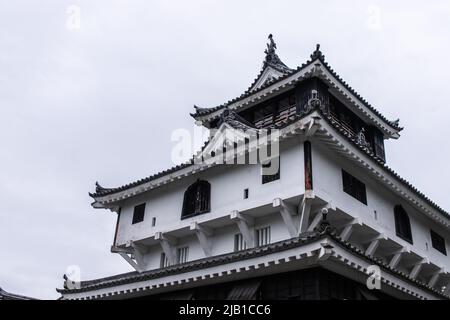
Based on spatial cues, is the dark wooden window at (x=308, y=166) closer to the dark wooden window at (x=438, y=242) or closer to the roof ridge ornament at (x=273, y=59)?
the roof ridge ornament at (x=273, y=59)

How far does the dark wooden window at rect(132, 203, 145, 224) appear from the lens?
2628cm

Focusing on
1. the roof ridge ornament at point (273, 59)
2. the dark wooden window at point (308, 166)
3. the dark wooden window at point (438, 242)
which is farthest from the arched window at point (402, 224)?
the roof ridge ornament at point (273, 59)

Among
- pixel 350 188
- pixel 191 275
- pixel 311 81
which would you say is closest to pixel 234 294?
pixel 191 275

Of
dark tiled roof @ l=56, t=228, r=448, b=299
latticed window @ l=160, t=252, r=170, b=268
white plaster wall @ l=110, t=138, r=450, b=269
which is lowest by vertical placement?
dark tiled roof @ l=56, t=228, r=448, b=299

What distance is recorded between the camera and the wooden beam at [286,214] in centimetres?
2019

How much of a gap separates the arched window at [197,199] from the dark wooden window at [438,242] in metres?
14.1

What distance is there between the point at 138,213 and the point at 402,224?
14651 millimetres

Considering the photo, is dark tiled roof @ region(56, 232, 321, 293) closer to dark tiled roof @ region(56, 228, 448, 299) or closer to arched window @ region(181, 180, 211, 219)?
dark tiled roof @ region(56, 228, 448, 299)

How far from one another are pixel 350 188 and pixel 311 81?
6482 millimetres

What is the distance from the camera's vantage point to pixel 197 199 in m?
23.9

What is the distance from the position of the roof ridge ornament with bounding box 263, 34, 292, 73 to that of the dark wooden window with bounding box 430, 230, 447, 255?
13.4 m

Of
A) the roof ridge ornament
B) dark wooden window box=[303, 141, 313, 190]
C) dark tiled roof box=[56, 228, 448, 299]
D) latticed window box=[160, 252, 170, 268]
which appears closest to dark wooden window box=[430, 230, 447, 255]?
dark tiled roof box=[56, 228, 448, 299]

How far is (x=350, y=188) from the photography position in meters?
22.3
